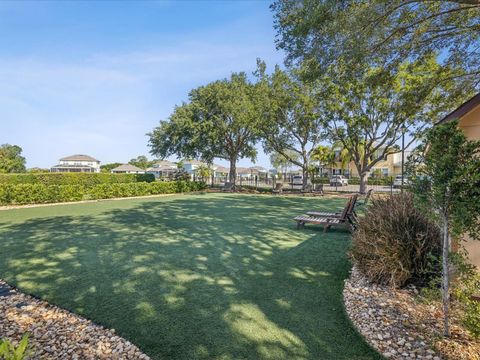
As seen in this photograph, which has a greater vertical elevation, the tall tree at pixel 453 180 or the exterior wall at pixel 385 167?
the exterior wall at pixel 385 167

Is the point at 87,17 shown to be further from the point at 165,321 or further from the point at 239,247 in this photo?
the point at 165,321

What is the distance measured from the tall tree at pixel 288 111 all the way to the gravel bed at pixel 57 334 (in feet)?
69.5

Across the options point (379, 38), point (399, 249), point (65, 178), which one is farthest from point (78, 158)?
point (399, 249)

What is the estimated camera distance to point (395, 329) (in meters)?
3.03

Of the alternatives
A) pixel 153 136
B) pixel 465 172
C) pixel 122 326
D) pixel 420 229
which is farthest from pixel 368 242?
pixel 153 136

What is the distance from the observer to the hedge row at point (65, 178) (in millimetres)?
19234

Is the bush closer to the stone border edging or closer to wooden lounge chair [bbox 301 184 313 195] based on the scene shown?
the stone border edging

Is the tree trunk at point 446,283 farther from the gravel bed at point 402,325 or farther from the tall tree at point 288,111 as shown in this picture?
the tall tree at point 288,111

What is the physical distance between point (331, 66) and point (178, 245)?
6.35m

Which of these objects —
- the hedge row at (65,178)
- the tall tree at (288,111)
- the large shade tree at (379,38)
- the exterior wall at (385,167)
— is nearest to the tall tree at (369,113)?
the tall tree at (288,111)

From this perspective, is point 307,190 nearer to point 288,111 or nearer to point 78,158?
point 288,111

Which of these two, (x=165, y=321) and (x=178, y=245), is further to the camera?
(x=178, y=245)

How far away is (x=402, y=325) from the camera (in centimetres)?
310

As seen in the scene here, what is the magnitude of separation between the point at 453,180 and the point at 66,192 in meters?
17.8
